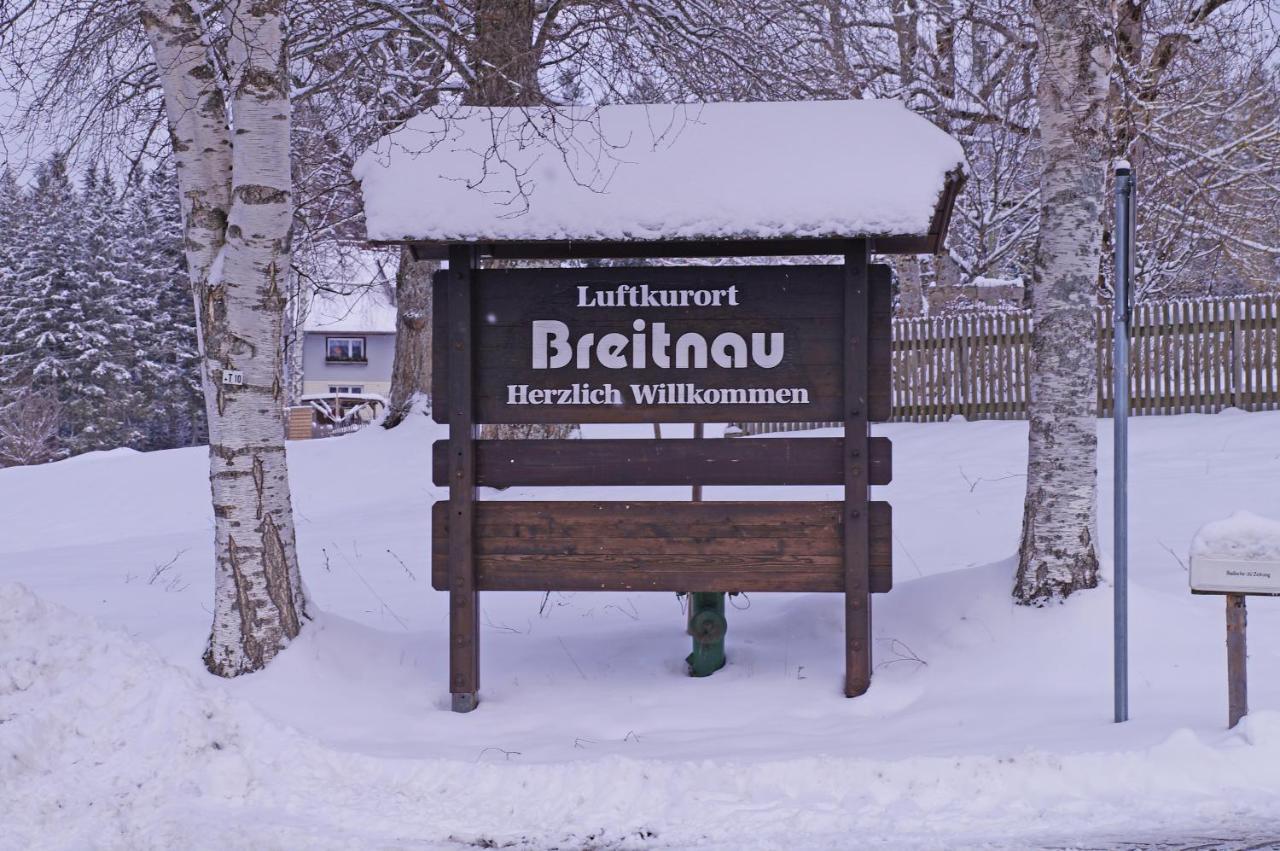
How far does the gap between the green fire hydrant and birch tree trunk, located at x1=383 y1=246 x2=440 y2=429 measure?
1155 centimetres

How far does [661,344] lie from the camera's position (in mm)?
6211

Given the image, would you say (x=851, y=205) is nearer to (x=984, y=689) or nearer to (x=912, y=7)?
(x=984, y=689)

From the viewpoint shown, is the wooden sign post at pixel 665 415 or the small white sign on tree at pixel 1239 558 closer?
the small white sign on tree at pixel 1239 558

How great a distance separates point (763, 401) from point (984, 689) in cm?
197

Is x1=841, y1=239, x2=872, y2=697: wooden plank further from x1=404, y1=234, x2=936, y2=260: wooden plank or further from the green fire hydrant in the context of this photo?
the green fire hydrant

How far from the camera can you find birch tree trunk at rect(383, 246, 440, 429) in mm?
17688

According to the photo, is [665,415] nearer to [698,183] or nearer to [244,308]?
[698,183]

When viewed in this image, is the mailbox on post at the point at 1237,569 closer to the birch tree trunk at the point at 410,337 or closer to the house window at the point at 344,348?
the birch tree trunk at the point at 410,337

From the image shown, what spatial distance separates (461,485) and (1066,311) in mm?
3689

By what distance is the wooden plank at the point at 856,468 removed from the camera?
20.0ft

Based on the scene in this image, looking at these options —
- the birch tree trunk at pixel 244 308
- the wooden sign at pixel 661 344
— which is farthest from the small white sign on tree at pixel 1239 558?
the birch tree trunk at pixel 244 308

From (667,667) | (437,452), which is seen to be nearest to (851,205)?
(437,452)

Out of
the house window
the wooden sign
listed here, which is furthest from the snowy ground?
the house window

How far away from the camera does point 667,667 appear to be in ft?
22.9
